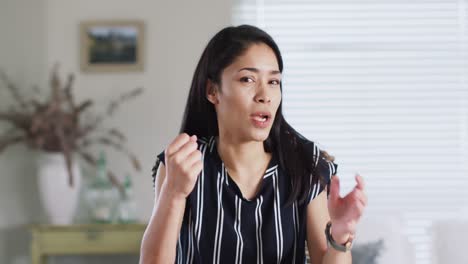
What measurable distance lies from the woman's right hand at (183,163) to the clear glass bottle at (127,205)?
2507 mm

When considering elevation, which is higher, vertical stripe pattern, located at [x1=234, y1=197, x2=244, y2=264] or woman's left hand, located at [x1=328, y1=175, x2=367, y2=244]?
woman's left hand, located at [x1=328, y1=175, x2=367, y2=244]

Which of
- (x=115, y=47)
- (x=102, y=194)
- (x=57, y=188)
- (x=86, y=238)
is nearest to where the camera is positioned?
(x=86, y=238)

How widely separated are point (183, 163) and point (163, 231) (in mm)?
181

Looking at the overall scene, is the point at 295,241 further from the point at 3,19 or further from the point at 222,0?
the point at 3,19

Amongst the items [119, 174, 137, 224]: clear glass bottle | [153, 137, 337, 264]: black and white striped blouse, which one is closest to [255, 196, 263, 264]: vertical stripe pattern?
[153, 137, 337, 264]: black and white striped blouse

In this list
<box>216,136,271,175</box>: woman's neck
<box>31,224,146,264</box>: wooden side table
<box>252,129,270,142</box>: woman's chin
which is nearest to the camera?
<box>252,129,270,142</box>: woman's chin

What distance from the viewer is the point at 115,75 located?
414 cm

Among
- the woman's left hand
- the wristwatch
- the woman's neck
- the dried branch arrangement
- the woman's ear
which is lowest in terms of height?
the dried branch arrangement

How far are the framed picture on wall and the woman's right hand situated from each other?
2.71 m

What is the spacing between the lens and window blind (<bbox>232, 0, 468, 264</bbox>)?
4.13 m

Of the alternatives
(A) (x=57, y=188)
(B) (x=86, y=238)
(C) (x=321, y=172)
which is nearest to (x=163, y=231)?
(C) (x=321, y=172)

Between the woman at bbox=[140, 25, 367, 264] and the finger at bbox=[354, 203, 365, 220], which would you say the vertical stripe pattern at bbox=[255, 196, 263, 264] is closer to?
the woman at bbox=[140, 25, 367, 264]

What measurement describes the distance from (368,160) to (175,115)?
3.59 feet

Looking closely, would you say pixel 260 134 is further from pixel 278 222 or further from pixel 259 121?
pixel 278 222
